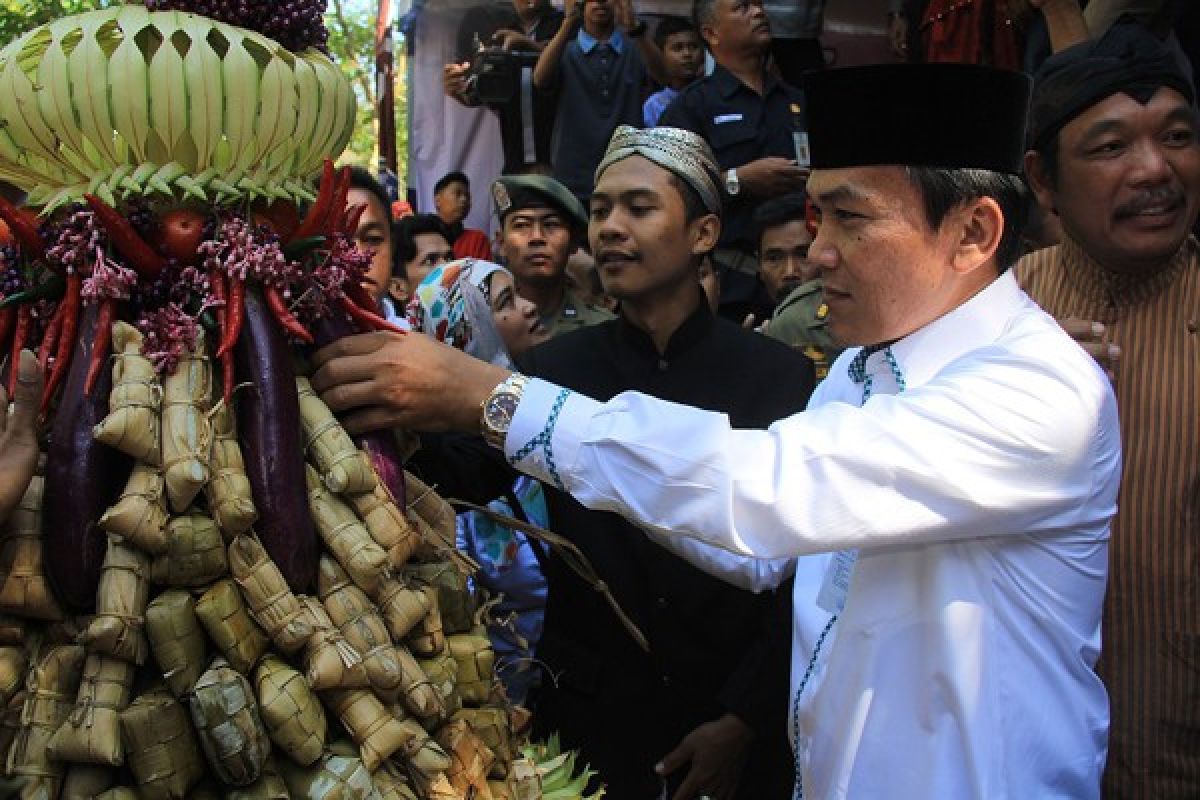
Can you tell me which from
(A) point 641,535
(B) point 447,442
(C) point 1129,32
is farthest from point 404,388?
(C) point 1129,32

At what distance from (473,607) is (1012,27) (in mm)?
4104

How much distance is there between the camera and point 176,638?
1.53 metres

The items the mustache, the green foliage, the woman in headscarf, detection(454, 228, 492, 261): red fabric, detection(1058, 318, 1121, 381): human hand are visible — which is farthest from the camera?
the green foliage

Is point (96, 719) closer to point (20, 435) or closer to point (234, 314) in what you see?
point (20, 435)

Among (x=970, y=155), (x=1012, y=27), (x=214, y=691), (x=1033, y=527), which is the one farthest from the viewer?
(x=1012, y=27)

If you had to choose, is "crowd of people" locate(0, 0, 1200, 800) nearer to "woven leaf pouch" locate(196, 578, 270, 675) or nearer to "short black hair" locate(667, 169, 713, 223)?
"short black hair" locate(667, 169, 713, 223)

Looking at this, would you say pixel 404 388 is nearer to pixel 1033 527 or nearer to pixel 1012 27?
A: pixel 1033 527

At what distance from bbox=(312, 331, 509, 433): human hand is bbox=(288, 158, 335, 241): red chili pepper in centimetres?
17

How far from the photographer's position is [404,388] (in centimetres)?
180

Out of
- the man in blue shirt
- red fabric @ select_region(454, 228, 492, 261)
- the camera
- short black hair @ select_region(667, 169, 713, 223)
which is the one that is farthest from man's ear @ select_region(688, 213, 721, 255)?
the camera

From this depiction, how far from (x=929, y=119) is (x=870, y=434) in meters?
0.57

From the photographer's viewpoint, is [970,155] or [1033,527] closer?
[1033,527]

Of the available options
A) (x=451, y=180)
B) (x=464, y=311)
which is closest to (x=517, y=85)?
(x=451, y=180)

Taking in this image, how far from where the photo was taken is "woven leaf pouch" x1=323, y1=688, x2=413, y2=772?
159 centimetres
